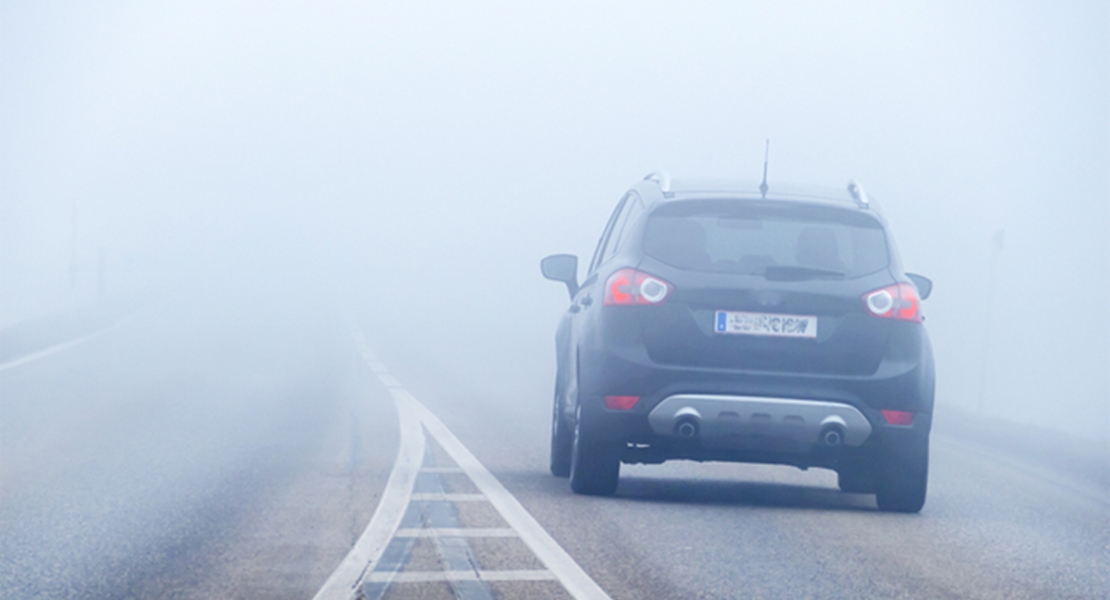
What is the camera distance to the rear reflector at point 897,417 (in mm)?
8773

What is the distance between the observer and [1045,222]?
141875mm

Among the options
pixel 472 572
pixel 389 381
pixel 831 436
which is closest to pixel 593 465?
pixel 831 436

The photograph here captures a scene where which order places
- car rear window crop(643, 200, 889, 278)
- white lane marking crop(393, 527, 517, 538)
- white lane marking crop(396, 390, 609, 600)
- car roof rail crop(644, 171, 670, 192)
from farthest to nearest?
car roof rail crop(644, 171, 670, 192)
car rear window crop(643, 200, 889, 278)
white lane marking crop(393, 527, 517, 538)
white lane marking crop(396, 390, 609, 600)

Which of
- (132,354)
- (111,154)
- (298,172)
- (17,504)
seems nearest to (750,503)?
(17,504)

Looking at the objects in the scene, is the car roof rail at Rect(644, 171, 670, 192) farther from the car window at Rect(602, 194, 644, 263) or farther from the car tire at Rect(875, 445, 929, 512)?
the car tire at Rect(875, 445, 929, 512)

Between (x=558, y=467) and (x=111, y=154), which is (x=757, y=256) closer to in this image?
(x=558, y=467)

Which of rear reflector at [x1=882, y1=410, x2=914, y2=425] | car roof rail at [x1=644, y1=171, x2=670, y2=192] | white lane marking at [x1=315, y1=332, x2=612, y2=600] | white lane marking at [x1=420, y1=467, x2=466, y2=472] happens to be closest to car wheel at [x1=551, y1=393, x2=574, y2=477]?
white lane marking at [x1=315, y1=332, x2=612, y2=600]

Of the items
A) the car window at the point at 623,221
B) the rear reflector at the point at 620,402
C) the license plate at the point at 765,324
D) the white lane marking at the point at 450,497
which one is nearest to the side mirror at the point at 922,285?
the license plate at the point at 765,324

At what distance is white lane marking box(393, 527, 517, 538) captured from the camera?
7.61 metres

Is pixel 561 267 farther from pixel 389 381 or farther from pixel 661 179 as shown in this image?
pixel 389 381

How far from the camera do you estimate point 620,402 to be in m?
8.81

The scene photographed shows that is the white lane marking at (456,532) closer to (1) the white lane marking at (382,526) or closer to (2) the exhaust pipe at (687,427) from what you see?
(1) the white lane marking at (382,526)

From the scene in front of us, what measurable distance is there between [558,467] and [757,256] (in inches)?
84.7

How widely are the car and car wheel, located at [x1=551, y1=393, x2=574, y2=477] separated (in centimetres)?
91
